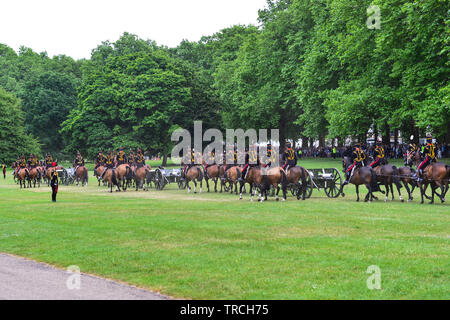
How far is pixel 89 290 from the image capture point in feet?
27.2

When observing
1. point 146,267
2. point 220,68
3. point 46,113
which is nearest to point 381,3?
point 146,267

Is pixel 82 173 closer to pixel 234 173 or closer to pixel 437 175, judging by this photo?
pixel 234 173

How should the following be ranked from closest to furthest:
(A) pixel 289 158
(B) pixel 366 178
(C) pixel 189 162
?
(B) pixel 366 178 < (A) pixel 289 158 < (C) pixel 189 162

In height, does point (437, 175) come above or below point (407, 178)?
above

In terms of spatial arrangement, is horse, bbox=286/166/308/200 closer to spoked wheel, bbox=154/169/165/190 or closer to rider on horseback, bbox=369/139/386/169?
rider on horseback, bbox=369/139/386/169

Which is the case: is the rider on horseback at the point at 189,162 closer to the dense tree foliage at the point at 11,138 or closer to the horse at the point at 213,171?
the horse at the point at 213,171

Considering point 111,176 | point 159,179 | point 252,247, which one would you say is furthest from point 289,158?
point 159,179

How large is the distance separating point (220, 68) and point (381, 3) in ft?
118

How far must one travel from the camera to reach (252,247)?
1172cm

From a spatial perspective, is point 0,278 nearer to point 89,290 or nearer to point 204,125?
point 89,290

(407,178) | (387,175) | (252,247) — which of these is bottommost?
(252,247)

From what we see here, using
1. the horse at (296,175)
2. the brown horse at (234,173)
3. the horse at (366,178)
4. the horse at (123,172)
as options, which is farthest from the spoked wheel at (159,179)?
the horse at (366,178)

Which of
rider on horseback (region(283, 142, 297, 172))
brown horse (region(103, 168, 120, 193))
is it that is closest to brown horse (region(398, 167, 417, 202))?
rider on horseback (region(283, 142, 297, 172))

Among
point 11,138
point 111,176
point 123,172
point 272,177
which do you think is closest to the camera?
point 272,177
